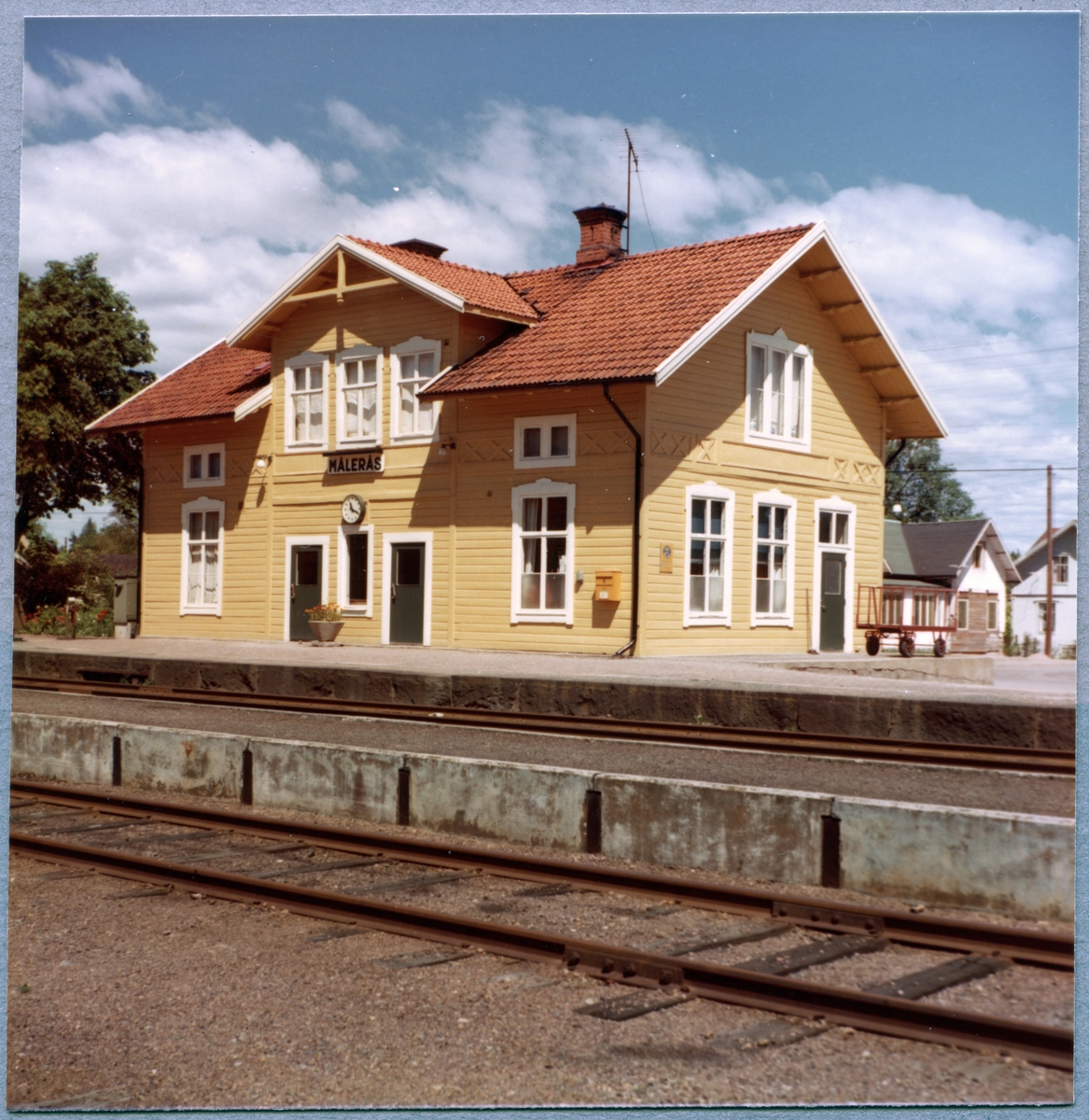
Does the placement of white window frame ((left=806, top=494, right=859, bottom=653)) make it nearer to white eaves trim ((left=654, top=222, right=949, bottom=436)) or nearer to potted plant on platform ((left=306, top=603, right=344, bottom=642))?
white eaves trim ((left=654, top=222, right=949, bottom=436))

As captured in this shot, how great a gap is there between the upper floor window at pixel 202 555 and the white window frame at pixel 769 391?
5745mm

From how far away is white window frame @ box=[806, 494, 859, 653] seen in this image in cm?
1182

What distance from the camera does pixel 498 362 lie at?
16.3 metres

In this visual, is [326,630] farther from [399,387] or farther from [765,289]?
[765,289]

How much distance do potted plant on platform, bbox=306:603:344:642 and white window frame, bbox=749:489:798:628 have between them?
560 cm

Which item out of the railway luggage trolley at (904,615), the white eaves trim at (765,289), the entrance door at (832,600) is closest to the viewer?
the white eaves trim at (765,289)

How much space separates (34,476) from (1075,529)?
5.06m

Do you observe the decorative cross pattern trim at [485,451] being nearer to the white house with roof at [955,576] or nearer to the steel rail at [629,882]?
the white house with roof at [955,576]

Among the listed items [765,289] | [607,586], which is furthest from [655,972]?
[607,586]

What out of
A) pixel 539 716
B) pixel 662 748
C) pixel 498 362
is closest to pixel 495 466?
pixel 498 362

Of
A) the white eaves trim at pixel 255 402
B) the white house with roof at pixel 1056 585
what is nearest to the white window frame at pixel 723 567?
the white eaves trim at pixel 255 402

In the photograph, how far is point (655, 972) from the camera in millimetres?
4668

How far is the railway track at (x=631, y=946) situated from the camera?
4129mm

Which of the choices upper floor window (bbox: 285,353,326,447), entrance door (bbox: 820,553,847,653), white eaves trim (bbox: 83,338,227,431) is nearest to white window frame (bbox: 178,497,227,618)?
white eaves trim (bbox: 83,338,227,431)
